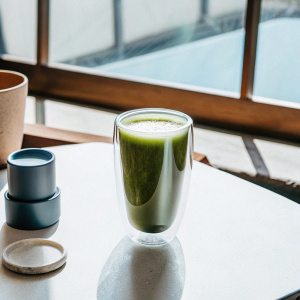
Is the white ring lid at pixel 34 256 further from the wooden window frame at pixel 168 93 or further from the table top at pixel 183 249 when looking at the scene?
the wooden window frame at pixel 168 93

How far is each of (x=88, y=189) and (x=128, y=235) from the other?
195 mm

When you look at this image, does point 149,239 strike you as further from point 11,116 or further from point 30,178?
point 11,116

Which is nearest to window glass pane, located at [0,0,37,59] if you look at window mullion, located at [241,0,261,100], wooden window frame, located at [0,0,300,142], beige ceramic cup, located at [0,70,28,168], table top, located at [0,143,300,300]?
wooden window frame, located at [0,0,300,142]

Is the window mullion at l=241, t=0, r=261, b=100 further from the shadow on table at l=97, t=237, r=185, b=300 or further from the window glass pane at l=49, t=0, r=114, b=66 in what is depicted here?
the shadow on table at l=97, t=237, r=185, b=300

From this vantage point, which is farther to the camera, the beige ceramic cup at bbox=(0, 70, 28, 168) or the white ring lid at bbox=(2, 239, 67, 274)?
the beige ceramic cup at bbox=(0, 70, 28, 168)

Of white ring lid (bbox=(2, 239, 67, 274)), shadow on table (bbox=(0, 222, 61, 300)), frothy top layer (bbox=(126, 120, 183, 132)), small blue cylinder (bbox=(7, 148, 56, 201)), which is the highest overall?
frothy top layer (bbox=(126, 120, 183, 132))

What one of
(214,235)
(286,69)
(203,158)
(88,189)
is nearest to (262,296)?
(214,235)

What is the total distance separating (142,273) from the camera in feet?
2.75

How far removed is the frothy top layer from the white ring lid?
224 mm

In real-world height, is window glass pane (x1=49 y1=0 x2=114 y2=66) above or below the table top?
above

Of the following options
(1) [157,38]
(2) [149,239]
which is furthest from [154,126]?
(1) [157,38]

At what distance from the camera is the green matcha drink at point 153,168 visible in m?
0.87

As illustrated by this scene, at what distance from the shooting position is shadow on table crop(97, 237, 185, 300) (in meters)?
0.79

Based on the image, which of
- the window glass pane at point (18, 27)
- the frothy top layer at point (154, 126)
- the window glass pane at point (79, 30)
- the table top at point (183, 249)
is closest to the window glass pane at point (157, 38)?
the window glass pane at point (79, 30)
